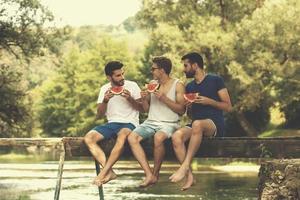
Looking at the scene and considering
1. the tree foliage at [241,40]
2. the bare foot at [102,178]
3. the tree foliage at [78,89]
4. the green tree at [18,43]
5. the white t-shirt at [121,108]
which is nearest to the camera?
the bare foot at [102,178]

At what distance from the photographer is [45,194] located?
77.6ft

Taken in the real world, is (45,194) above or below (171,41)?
below

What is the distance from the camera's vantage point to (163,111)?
8.98 meters

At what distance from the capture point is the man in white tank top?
28.6 feet

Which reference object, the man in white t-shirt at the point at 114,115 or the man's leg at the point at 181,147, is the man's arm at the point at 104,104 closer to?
the man in white t-shirt at the point at 114,115

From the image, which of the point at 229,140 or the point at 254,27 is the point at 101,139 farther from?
the point at 254,27

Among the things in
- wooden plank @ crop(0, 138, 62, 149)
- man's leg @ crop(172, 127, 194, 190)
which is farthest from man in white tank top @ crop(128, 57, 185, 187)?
wooden plank @ crop(0, 138, 62, 149)

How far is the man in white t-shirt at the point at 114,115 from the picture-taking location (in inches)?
345

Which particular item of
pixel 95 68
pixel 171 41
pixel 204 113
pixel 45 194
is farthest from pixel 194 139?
pixel 95 68

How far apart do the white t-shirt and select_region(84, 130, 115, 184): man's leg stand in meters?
0.34

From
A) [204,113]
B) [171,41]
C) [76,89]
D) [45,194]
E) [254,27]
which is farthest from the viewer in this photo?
[76,89]

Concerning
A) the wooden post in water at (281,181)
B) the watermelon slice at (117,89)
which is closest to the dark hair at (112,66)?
the watermelon slice at (117,89)

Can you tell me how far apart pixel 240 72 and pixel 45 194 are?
20796 millimetres

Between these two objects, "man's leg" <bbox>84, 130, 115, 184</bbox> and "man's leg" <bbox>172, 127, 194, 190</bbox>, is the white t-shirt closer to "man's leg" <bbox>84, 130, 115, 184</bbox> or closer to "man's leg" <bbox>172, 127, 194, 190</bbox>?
"man's leg" <bbox>84, 130, 115, 184</bbox>
